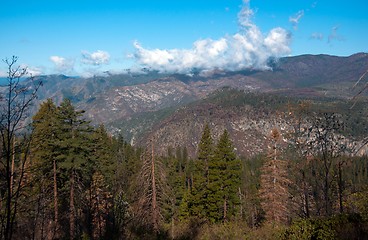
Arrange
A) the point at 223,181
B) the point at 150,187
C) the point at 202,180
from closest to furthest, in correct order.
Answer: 1. the point at 150,187
2. the point at 223,181
3. the point at 202,180

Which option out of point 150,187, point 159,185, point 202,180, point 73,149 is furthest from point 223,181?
point 73,149

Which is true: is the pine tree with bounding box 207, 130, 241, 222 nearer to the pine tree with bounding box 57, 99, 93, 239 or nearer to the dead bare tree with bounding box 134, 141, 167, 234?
the dead bare tree with bounding box 134, 141, 167, 234

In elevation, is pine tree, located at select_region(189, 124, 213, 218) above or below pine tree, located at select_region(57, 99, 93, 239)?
below

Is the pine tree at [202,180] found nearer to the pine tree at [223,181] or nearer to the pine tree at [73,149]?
the pine tree at [223,181]

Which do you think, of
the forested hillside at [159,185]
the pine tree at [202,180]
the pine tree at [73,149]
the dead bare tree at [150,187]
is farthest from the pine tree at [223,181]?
the pine tree at [73,149]

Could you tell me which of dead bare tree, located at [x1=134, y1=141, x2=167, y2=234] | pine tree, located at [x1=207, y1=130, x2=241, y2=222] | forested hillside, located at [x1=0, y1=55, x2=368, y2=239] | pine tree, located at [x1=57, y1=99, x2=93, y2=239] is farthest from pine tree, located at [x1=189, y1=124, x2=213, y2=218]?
pine tree, located at [x1=57, y1=99, x2=93, y2=239]

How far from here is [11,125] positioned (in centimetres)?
541

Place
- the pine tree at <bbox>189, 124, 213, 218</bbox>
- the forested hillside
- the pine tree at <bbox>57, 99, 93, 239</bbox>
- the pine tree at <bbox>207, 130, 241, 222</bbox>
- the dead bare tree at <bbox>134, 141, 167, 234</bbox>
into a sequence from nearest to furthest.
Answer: the forested hillside
the pine tree at <bbox>57, 99, 93, 239</bbox>
the dead bare tree at <bbox>134, 141, 167, 234</bbox>
the pine tree at <bbox>207, 130, 241, 222</bbox>
the pine tree at <bbox>189, 124, 213, 218</bbox>

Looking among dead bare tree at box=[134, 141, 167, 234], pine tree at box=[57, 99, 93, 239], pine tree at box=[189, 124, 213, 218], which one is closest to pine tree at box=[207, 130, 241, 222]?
pine tree at box=[189, 124, 213, 218]

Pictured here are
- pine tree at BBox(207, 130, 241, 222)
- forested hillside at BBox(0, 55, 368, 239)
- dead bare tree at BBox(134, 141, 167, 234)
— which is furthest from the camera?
pine tree at BBox(207, 130, 241, 222)

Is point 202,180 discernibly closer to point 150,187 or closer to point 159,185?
point 159,185

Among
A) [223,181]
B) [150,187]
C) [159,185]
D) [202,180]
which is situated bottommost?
[202,180]

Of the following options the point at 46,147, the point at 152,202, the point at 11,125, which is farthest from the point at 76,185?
the point at 11,125

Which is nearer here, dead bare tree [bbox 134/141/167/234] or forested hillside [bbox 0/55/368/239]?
forested hillside [bbox 0/55/368/239]
